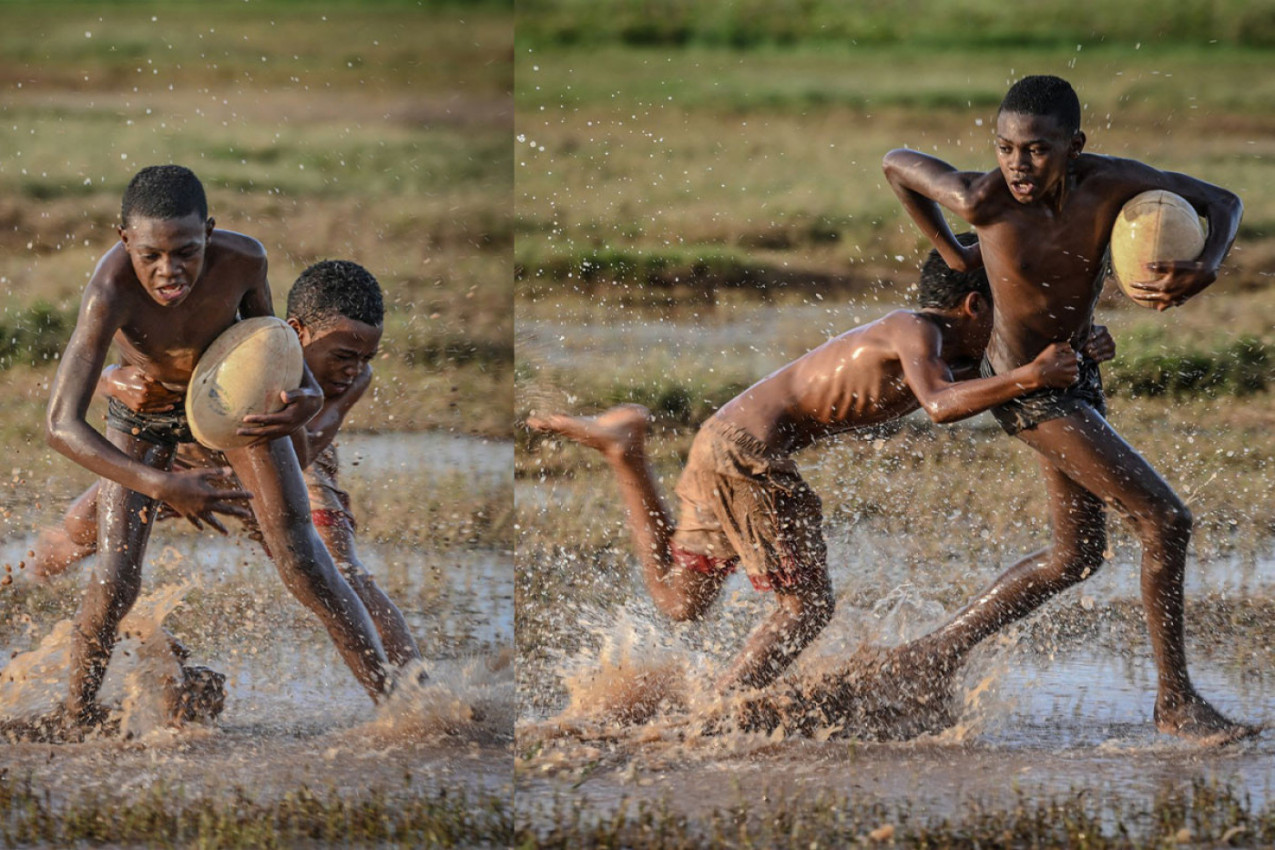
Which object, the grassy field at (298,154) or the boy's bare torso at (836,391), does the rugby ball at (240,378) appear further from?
the grassy field at (298,154)

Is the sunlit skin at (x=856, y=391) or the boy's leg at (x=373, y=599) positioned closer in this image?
the sunlit skin at (x=856, y=391)

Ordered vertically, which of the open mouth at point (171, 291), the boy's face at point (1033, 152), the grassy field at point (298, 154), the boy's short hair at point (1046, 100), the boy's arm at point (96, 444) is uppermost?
the grassy field at point (298, 154)

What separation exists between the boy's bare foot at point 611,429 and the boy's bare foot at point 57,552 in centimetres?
131

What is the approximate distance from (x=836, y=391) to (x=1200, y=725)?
1210 mm

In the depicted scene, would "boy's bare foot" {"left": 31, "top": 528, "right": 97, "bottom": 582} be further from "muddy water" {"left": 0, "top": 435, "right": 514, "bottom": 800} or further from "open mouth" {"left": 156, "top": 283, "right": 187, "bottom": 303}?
"open mouth" {"left": 156, "top": 283, "right": 187, "bottom": 303}

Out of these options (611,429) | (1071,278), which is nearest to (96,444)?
(611,429)

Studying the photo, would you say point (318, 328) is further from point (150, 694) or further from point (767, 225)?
point (767, 225)

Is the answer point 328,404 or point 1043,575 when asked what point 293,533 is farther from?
point 1043,575

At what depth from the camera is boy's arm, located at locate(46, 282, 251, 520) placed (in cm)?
416

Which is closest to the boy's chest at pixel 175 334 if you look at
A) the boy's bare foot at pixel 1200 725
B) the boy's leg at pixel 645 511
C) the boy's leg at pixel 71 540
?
the boy's leg at pixel 71 540

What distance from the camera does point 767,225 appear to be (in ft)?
39.6

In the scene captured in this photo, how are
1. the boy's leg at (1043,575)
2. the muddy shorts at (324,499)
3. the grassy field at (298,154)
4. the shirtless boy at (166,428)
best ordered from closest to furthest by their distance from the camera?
1. the shirtless boy at (166,428)
2. the boy's leg at (1043,575)
3. the muddy shorts at (324,499)
4. the grassy field at (298,154)

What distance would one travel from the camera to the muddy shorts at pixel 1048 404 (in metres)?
4.55

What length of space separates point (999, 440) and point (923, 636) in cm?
251
